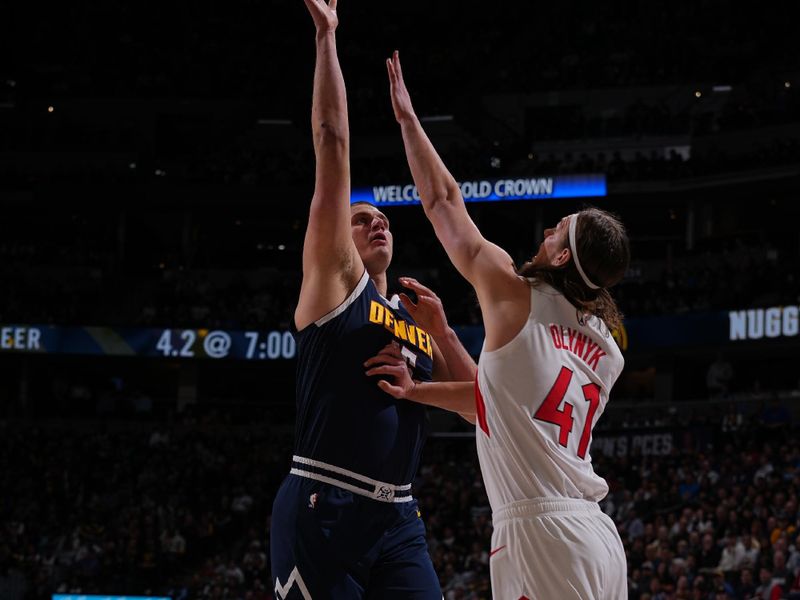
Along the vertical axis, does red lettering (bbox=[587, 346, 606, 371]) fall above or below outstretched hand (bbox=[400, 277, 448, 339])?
below

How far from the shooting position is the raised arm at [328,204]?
4.66m

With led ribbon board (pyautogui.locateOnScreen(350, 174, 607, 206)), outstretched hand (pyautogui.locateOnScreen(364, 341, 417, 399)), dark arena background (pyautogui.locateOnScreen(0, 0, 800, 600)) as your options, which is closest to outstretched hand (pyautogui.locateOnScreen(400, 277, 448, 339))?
outstretched hand (pyautogui.locateOnScreen(364, 341, 417, 399))

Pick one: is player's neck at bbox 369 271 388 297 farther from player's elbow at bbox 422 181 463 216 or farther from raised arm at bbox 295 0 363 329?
player's elbow at bbox 422 181 463 216

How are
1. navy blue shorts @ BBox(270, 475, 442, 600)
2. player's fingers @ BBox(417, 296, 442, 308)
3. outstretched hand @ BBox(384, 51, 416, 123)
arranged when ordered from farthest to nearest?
player's fingers @ BBox(417, 296, 442, 308) < outstretched hand @ BBox(384, 51, 416, 123) < navy blue shorts @ BBox(270, 475, 442, 600)

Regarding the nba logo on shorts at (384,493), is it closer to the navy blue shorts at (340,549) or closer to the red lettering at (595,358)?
the navy blue shorts at (340,549)

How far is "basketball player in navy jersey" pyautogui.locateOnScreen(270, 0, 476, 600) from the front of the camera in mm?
4594

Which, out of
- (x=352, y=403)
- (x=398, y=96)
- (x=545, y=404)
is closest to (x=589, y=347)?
(x=545, y=404)

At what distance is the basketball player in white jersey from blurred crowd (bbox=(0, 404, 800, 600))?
448 inches

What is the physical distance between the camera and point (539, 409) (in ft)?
13.4

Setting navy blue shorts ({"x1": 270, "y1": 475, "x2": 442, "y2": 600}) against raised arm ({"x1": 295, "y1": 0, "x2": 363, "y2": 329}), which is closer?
navy blue shorts ({"x1": 270, "y1": 475, "x2": 442, "y2": 600})

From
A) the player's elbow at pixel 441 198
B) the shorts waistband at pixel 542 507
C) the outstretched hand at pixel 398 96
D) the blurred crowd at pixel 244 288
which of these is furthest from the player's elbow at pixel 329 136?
the blurred crowd at pixel 244 288

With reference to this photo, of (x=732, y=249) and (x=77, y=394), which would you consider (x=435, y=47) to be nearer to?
(x=732, y=249)

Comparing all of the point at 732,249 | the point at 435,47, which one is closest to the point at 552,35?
the point at 435,47

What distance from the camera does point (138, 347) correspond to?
3331 cm
